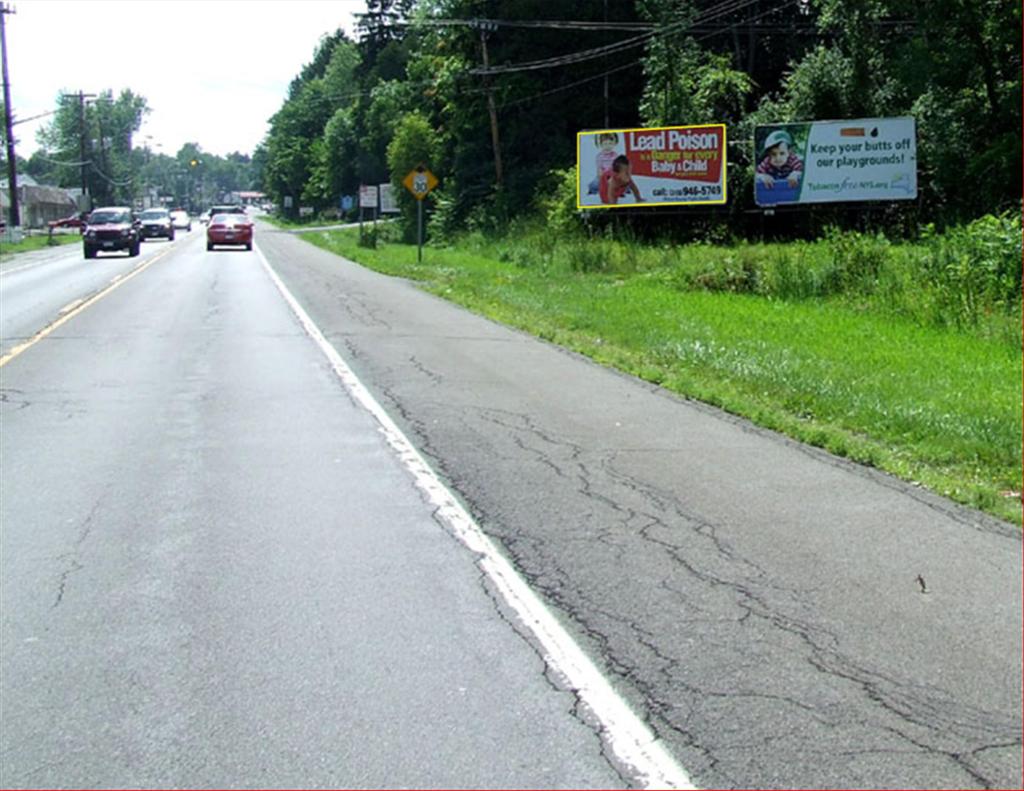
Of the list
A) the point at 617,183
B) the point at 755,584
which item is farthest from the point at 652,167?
the point at 755,584

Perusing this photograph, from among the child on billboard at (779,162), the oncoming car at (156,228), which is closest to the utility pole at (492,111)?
the child on billboard at (779,162)

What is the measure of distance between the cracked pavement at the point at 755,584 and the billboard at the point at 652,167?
27406 millimetres

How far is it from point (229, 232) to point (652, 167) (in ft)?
73.4

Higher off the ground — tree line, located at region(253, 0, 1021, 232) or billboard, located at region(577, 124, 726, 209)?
tree line, located at region(253, 0, 1021, 232)

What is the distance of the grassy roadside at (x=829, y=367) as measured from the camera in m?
9.76

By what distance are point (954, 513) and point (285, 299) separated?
2024 cm

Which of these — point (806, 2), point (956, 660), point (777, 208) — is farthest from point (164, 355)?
point (806, 2)

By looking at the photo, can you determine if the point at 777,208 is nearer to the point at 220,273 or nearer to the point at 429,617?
the point at 220,273

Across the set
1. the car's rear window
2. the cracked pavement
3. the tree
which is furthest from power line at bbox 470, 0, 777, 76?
the cracked pavement

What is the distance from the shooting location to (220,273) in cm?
3622

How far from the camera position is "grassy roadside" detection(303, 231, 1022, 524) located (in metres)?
9.76

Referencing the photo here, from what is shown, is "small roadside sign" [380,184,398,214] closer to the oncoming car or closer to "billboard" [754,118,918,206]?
the oncoming car

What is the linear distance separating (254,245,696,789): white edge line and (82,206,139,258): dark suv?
40768mm

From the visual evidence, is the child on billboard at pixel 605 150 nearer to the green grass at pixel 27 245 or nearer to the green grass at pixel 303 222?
the green grass at pixel 27 245
